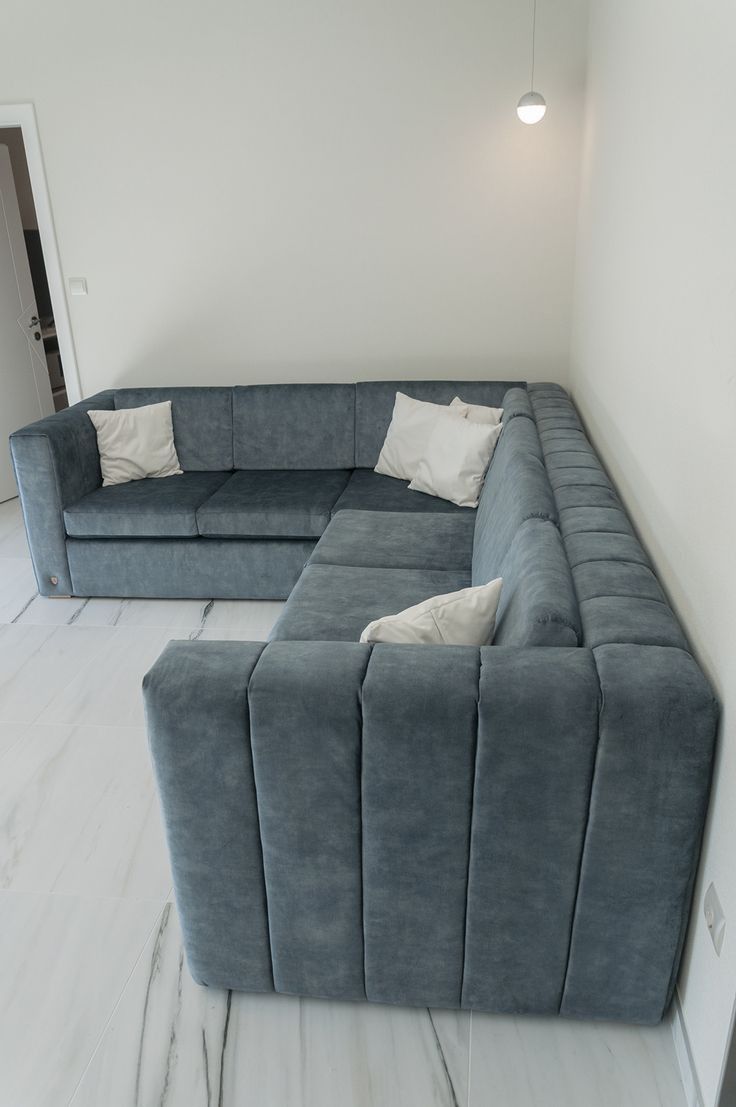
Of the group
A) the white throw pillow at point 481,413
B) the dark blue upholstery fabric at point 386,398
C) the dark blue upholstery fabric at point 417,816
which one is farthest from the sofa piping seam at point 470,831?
the dark blue upholstery fabric at point 386,398

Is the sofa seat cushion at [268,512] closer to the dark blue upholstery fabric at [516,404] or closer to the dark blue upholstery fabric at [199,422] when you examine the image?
the dark blue upholstery fabric at [199,422]

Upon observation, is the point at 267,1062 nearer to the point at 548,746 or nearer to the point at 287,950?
the point at 287,950

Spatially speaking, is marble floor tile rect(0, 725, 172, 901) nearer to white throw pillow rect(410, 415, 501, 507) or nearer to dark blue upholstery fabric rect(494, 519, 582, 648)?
dark blue upholstery fabric rect(494, 519, 582, 648)

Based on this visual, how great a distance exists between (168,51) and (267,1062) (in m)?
4.14

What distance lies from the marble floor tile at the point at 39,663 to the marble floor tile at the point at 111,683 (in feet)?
0.05

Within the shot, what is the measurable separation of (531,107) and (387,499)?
1.74 m

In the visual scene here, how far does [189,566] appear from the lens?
3652 mm

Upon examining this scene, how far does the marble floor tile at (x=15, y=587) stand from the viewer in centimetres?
370

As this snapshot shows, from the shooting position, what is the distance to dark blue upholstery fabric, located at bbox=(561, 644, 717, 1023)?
1443 millimetres

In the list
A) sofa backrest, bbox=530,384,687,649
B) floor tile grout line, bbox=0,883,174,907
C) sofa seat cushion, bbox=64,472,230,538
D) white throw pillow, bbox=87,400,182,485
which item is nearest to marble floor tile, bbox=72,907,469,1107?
floor tile grout line, bbox=0,883,174,907

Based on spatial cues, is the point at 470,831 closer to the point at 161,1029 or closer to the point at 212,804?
the point at 212,804

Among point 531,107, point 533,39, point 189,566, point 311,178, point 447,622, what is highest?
point 533,39

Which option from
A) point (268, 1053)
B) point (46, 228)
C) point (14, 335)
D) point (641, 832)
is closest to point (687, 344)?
point (641, 832)

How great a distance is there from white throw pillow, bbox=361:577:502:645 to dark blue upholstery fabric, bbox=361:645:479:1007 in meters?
0.16
